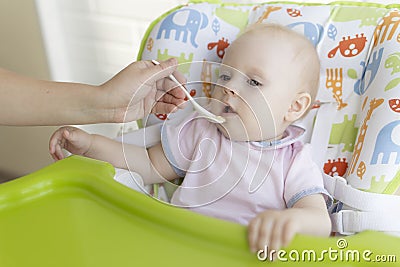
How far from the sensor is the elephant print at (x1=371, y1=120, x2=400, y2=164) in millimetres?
859

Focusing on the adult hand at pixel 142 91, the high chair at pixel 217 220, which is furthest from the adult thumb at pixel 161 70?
the high chair at pixel 217 220

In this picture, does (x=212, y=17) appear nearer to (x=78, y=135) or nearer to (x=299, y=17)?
(x=299, y=17)

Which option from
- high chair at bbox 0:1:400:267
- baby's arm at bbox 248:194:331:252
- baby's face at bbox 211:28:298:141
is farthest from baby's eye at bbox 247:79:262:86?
baby's arm at bbox 248:194:331:252

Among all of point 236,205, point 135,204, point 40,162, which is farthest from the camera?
point 40,162

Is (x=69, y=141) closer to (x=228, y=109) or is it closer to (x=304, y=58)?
(x=228, y=109)

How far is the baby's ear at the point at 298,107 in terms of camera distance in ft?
3.11

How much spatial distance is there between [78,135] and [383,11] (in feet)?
1.76

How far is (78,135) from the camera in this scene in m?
0.95

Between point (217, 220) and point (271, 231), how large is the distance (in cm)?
6

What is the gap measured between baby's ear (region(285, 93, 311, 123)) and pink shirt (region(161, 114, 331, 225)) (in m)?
0.03

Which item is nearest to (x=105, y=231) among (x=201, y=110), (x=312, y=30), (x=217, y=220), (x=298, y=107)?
(x=217, y=220)

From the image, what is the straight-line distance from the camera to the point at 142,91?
916 mm

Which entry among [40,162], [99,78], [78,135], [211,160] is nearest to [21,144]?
[40,162]

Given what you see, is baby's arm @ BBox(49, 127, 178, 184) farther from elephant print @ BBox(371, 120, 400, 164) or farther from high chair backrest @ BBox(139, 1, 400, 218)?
elephant print @ BBox(371, 120, 400, 164)
